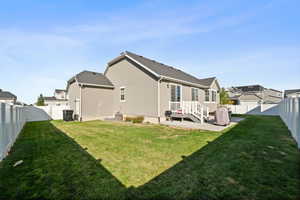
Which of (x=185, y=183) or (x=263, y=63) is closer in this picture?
(x=185, y=183)

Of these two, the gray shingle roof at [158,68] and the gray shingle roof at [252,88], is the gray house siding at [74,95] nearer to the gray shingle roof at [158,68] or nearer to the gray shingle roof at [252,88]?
the gray shingle roof at [158,68]

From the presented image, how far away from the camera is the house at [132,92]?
10.3m

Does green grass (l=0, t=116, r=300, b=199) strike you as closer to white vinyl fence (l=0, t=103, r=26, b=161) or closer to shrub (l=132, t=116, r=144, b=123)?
white vinyl fence (l=0, t=103, r=26, b=161)

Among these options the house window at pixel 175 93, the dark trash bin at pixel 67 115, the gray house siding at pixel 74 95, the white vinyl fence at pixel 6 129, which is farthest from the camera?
the gray house siding at pixel 74 95

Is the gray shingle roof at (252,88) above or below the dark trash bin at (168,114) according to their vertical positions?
above

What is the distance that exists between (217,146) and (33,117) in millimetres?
15586

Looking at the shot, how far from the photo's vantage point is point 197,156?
386cm

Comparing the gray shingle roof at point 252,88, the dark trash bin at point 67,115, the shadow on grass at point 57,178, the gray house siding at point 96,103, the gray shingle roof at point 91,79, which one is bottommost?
the shadow on grass at point 57,178

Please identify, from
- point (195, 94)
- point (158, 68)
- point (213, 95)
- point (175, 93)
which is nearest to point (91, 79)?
point (158, 68)

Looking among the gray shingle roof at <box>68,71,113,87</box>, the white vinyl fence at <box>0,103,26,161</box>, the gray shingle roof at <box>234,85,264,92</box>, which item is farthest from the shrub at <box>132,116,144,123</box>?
the gray shingle roof at <box>234,85,264,92</box>

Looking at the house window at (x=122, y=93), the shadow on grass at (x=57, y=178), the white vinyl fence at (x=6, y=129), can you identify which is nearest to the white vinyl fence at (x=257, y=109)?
the house window at (x=122, y=93)

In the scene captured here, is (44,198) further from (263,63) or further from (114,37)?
(263,63)

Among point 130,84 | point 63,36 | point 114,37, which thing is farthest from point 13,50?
point 130,84

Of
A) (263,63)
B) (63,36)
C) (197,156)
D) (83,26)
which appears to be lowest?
(197,156)
